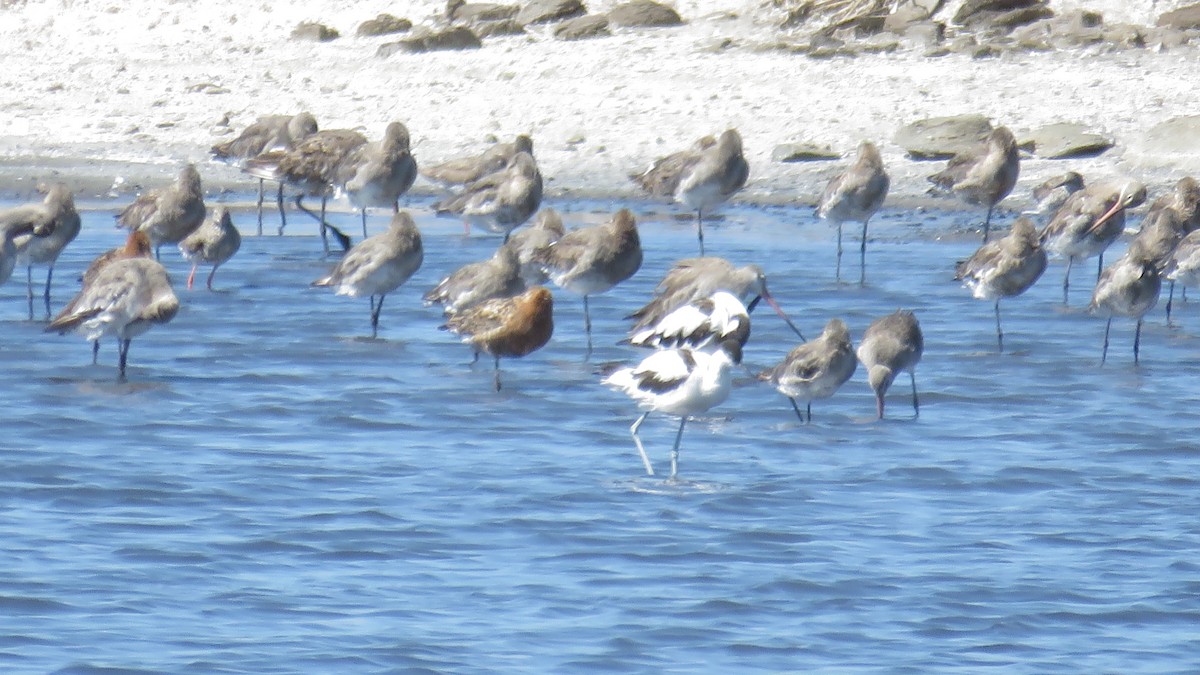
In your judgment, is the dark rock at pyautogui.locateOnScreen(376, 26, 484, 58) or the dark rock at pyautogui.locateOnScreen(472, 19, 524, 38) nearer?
the dark rock at pyautogui.locateOnScreen(376, 26, 484, 58)

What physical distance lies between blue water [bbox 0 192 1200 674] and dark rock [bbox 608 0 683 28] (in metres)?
11.3

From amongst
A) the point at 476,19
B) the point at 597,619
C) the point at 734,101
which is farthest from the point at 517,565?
the point at 476,19

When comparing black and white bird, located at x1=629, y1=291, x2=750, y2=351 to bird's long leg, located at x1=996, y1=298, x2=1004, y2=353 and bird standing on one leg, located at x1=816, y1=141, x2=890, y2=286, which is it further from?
bird standing on one leg, located at x1=816, y1=141, x2=890, y2=286

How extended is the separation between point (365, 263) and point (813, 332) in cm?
296

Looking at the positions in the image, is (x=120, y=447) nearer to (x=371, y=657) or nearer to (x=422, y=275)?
(x=371, y=657)

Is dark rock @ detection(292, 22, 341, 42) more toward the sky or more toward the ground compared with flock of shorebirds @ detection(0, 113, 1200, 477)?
more toward the sky

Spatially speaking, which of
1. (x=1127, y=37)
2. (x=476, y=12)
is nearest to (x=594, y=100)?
(x=476, y=12)

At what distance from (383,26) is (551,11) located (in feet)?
7.01

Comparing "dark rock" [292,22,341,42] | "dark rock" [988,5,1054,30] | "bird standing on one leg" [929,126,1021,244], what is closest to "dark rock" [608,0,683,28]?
"dark rock" [292,22,341,42]

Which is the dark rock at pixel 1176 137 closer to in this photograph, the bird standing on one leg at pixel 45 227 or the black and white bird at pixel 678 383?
the bird standing on one leg at pixel 45 227

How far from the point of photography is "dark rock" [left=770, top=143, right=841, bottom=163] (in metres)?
21.5

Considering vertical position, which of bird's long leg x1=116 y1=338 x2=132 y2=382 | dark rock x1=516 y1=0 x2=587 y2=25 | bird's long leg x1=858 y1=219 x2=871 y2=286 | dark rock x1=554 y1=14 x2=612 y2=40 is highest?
dark rock x1=516 y1=0 x2=587 y2=25

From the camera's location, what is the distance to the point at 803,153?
2159cm

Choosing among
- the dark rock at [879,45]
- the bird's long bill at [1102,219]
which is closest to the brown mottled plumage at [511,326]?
the bird's long bill at [1102,219]
